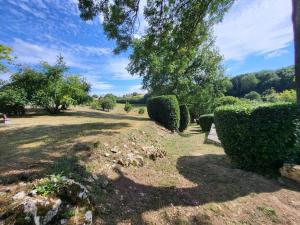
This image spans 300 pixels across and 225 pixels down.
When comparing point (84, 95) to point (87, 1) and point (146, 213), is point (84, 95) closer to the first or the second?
point (87, 1)

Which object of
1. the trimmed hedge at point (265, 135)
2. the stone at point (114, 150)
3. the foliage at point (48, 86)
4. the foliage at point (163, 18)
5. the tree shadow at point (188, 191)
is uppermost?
the foliage at point (163, 18)

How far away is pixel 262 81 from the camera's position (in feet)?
227

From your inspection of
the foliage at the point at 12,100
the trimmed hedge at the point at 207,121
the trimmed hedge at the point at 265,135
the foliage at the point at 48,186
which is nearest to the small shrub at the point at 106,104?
the foliage at the point at 12,100

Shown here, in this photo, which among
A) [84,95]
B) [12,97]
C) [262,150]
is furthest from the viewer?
[84,95]

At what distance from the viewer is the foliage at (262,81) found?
5997 centimetres

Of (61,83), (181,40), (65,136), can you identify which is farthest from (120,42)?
(61,83)

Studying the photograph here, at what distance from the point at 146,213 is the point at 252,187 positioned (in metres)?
2.41

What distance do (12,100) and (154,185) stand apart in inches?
448

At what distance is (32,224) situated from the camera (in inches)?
88.6

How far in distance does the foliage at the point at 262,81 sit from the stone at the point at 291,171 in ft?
212

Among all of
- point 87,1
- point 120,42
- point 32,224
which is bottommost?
point 32,224

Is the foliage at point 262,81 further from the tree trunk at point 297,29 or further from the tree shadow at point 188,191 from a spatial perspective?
the tree shadow at point 188,191

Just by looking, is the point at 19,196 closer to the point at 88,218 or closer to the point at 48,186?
the point at 48,186

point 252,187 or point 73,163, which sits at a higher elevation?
point 73,163
